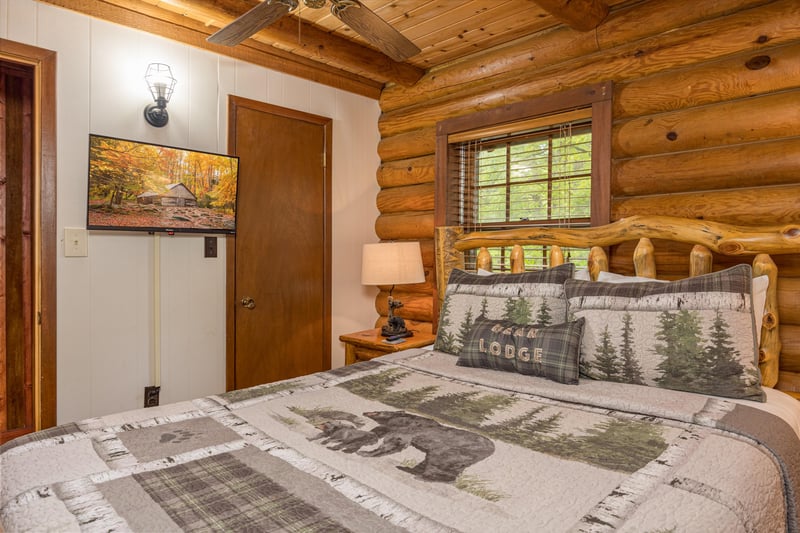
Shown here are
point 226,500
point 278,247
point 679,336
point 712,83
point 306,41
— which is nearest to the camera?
point 226,500

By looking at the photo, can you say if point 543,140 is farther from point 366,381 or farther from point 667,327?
point 366,381

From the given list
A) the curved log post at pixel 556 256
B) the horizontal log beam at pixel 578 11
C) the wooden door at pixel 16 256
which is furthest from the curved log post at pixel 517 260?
the wooden door at pixel 16 256

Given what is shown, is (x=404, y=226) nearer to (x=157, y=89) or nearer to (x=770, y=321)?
(x=157, y=89)

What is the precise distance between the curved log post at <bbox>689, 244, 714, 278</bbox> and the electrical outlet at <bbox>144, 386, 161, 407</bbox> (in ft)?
9.12

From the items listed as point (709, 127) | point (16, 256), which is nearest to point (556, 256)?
point (709, 127)

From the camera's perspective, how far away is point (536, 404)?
1689 millimetres

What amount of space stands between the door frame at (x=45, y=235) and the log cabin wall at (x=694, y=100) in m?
2.41

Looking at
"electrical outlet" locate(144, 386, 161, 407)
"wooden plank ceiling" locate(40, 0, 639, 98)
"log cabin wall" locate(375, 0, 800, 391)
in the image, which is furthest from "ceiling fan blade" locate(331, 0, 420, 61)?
"electrical outlet" locate(144, 386, 161, 407)

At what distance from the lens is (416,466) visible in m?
1.21

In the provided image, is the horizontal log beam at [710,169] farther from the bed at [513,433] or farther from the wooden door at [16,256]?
the wooden door at [16,256]

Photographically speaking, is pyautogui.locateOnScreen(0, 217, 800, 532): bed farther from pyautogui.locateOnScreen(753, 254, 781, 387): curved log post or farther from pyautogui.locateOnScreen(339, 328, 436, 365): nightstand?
pyautogui.locateOnScreen(339, 328, 436, 365): nightstand

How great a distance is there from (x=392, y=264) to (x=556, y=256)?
1.01 meters

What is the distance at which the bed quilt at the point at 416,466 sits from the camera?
0.98 m

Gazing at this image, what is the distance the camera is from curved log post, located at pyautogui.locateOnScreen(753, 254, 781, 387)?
6.54ft
